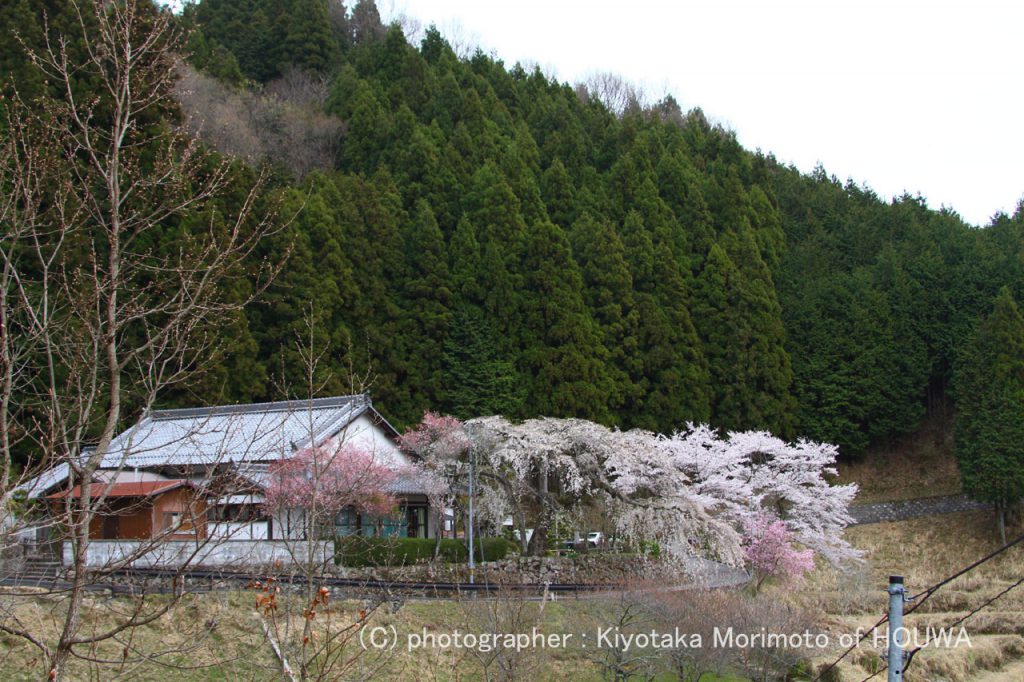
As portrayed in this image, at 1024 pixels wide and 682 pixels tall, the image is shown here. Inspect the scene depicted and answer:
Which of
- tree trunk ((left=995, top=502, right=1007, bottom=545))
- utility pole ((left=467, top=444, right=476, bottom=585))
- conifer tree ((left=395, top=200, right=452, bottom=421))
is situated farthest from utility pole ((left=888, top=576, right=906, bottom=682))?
tree trunk ((left=995, top=502, right=1007, bottom=545))

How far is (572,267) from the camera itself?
111ft

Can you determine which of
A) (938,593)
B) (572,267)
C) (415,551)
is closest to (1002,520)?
(938,593)

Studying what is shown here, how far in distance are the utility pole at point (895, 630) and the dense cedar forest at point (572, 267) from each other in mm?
21783

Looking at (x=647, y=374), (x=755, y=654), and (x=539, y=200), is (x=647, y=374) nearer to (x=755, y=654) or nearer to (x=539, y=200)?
(x=539, y=200)

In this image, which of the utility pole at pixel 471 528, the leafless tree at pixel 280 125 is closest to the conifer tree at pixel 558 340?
the utility pole at pixel 471 528

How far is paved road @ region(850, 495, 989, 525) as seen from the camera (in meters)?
30.8

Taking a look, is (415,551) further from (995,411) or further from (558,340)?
(995,411)

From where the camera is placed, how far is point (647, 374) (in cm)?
3338

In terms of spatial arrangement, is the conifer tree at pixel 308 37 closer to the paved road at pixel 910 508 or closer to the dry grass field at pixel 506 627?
the paved road at pixel 910 508

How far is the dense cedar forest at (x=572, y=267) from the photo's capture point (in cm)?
3102

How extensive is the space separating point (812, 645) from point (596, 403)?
53.1ft

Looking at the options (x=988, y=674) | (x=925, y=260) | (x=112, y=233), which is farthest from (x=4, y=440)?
(x=925, y=260)

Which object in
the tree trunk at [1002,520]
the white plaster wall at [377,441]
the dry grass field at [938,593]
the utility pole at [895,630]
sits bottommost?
the dry grass field at [938,593]

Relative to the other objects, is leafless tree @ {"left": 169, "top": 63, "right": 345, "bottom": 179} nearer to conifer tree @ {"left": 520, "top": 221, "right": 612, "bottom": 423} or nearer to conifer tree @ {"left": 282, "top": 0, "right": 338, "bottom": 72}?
conifer tree @ {"left": 282, "top": 0, "right": 338, "bottom": 72}
